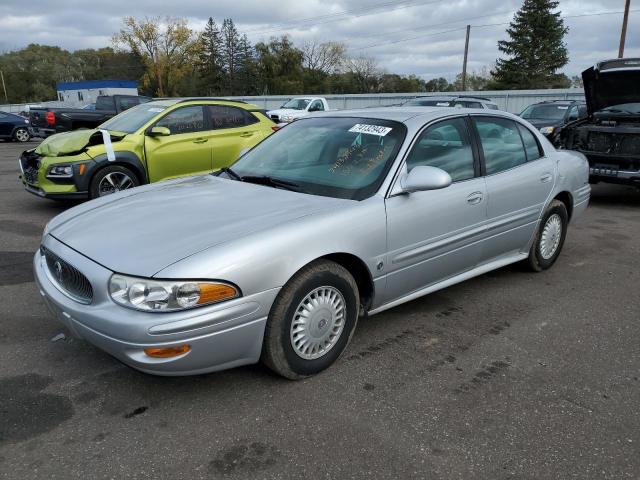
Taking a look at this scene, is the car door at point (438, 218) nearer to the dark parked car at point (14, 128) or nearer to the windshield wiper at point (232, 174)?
the windshield wiper at point (232, 174)

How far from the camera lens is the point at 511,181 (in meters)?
4.32

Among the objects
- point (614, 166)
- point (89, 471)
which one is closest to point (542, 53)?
point (614, 166)

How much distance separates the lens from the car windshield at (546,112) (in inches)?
506

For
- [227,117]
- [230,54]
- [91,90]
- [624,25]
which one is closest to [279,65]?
[230,54]

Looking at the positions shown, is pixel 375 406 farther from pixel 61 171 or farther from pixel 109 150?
pixel 61 171

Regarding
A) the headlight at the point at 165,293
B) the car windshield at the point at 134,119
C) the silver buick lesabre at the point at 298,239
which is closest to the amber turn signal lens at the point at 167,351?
the silver buick lesabre at the point at 298,239

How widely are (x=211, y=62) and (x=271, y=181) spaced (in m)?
77.4

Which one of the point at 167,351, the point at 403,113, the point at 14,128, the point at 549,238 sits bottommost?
the point at 549,238

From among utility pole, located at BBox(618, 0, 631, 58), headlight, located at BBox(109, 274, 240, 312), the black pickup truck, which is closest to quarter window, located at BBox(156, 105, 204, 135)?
headlight, located at BBox(109, 274, 240, 312)

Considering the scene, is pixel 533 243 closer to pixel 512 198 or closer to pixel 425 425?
pixel 512 198

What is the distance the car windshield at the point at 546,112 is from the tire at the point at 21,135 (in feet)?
58.4

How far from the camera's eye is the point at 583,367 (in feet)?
10.8

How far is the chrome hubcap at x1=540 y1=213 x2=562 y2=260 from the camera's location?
4945 mm

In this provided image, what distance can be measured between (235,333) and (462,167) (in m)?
2.22
